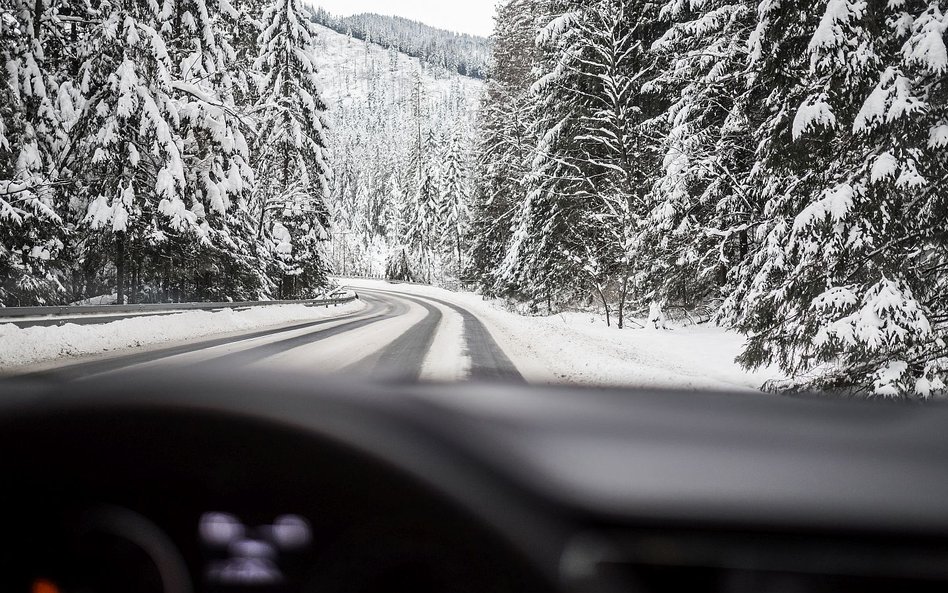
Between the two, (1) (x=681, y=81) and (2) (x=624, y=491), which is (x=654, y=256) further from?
(2) (x=624, y=491)

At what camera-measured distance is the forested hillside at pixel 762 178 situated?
6.08 m

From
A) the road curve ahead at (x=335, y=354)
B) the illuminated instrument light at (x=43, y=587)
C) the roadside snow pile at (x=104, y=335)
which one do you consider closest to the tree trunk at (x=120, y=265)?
the roadside snow pile at (x=104, y=335)

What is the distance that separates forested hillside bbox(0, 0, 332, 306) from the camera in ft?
45.1

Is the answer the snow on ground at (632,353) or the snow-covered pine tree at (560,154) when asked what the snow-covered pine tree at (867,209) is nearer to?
the snow on ground at (632,353)

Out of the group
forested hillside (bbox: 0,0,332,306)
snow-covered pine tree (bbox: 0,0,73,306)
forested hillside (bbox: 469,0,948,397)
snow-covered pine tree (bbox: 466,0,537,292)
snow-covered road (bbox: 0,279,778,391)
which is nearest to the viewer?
forested hillside (bbox: 469,0,948,397)

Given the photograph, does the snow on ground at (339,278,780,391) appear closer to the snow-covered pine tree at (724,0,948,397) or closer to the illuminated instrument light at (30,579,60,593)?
the snow-covered pine tree at (724,0,948,397)

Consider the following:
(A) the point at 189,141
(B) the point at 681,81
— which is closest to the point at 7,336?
(A) the point at 189,141

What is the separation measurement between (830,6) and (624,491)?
816 centimetres

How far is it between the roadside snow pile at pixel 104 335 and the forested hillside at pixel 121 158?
150 inches

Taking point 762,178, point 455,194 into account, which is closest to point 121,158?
point 762,178

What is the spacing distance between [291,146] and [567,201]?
1434 cm

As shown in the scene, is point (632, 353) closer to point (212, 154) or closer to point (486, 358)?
point (486, 358)

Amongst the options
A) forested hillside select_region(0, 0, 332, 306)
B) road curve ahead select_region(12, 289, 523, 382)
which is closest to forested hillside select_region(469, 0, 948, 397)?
road curve ahead select_region(12, 289, 523, 382)

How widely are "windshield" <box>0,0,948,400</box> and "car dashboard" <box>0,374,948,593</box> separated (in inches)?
7.8
